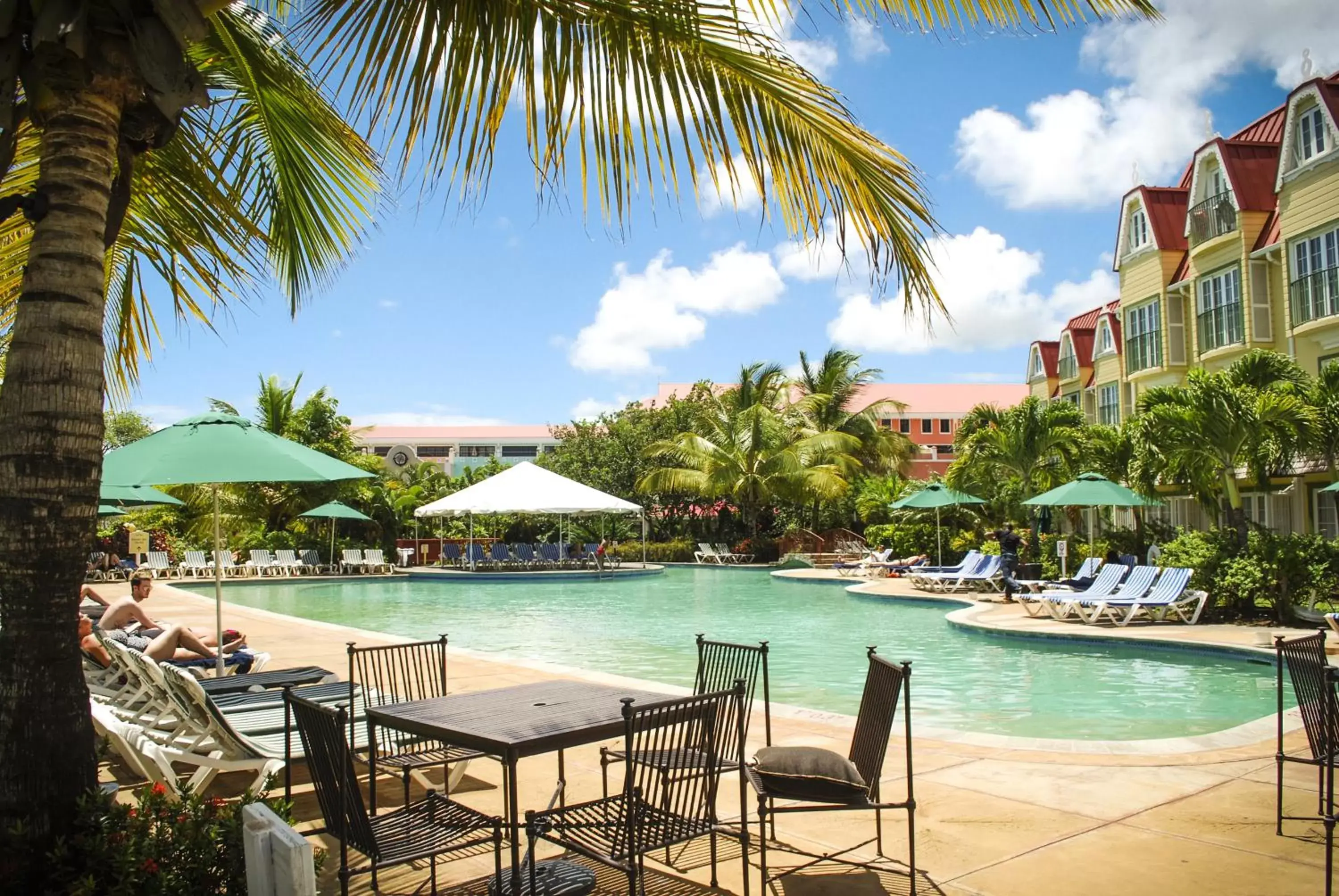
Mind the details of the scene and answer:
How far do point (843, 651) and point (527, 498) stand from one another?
45.6 feet

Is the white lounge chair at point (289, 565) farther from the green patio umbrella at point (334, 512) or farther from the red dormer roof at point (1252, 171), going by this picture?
the red dormer roof at point (1252, 171)

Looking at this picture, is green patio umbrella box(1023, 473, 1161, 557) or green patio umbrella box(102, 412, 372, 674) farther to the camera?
green patio umbrella box(1023, 473, 1161, 557)

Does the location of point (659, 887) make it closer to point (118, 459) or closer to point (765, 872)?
point (765, 872)

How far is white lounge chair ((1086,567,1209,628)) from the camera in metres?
13.7

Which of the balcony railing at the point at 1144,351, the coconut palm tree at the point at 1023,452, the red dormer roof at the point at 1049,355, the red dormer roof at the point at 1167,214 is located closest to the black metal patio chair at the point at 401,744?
the coconut palm tree at the point at 1023,452

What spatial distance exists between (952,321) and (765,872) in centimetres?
207

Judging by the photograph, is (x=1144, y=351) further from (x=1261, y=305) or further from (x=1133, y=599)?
(x=1133, y=599)

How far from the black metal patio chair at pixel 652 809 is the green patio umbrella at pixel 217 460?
12.9 feet

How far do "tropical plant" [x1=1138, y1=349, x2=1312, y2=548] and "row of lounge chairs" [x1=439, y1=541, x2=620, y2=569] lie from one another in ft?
53.9

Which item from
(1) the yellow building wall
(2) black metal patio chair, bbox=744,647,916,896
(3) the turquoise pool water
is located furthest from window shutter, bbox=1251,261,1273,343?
(2) black metal patio chair, bbox=744,647,916,896

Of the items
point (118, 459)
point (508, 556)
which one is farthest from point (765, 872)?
point (508, 556)

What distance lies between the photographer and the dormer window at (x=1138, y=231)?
95.6 feet

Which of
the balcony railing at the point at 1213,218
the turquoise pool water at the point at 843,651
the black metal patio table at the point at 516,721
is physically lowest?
the turquoise pool water at the point at 843,651

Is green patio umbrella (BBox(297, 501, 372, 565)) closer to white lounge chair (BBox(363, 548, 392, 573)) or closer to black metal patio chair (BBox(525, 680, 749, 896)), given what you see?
white lounge chair (BBox(363, 548, 392, 573))
